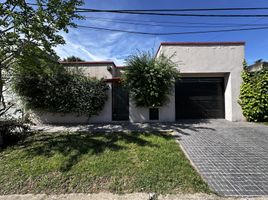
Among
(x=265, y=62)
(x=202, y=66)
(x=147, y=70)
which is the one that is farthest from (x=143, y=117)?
(x=265, y=62)

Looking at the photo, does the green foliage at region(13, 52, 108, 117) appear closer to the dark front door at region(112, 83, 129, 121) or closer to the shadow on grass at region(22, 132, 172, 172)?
the dark front door at region(112, 83, 129, 121)

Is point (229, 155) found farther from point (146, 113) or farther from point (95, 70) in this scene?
point (95, 70)

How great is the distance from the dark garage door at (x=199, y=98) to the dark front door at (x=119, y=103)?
284cm

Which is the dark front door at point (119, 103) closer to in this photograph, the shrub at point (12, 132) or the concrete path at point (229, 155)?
the concrete path at point (229, 155)

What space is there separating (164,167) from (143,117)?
18.8ft

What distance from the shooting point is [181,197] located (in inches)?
142

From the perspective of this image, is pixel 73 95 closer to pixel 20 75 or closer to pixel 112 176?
pixel 20 75

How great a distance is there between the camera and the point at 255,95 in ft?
31.5

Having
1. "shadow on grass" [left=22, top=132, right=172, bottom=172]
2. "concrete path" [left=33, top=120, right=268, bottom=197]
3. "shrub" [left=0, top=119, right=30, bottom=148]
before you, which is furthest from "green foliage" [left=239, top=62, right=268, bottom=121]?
"shrub" [left=0, top=119, right=30, bottom=148]

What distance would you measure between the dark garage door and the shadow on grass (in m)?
4.19

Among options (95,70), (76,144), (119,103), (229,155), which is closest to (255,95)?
(229,155)

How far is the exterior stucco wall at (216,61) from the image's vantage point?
10.3 metres

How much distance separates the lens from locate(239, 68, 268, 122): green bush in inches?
378

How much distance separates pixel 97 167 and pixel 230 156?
3490mm
